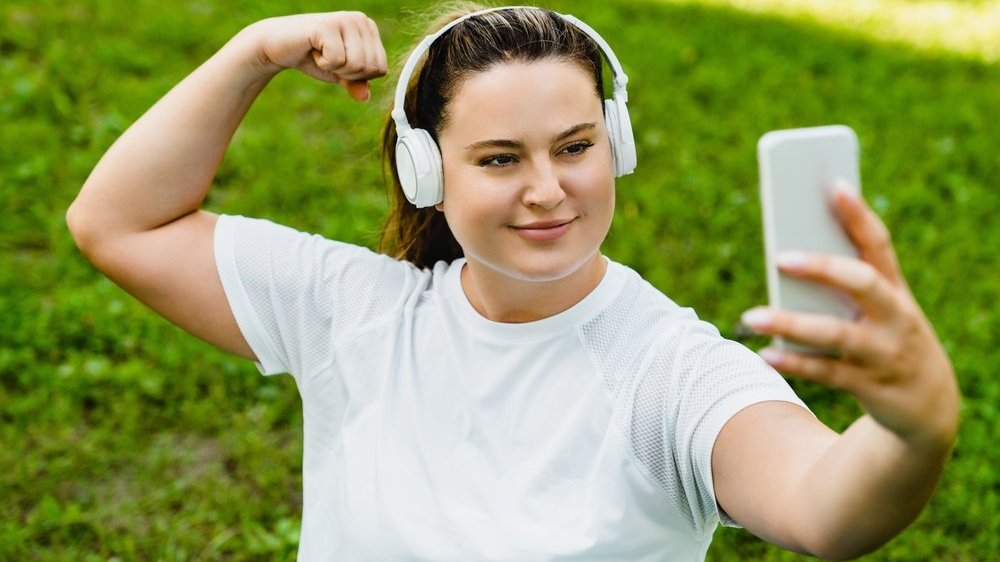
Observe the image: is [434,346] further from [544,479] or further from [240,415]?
[240,415]

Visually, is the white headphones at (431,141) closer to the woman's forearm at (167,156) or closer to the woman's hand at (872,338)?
the woman's forearm at (167,156)

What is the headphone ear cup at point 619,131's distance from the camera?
200cm

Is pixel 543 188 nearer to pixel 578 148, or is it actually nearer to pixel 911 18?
pixel 578 148

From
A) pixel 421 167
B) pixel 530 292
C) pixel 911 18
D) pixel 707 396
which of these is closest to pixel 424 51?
pixel 421 167

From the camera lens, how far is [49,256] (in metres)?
4.39

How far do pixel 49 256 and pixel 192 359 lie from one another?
945mm

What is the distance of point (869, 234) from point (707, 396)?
2.00 ft

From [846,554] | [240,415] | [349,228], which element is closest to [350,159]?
[349,228]

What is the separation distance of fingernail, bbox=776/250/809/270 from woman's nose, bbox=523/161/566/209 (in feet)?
2.50

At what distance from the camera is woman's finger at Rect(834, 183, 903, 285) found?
3.72ft

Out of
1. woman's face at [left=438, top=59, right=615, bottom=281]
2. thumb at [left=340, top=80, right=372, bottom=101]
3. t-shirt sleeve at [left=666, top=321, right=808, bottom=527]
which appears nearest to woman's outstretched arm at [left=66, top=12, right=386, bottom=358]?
thumb at [left=340, top=80, right=372, bottom=101]

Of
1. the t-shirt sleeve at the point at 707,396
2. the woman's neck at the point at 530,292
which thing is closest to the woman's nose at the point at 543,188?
the woman's neck at the point at 530,292

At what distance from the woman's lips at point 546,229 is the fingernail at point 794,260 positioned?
2.58ft

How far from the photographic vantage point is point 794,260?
1101 mm
